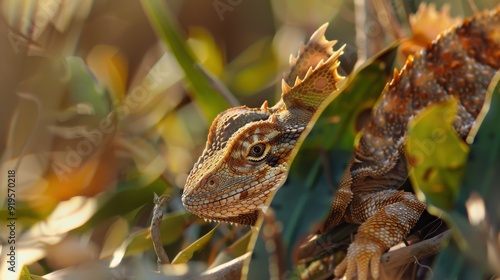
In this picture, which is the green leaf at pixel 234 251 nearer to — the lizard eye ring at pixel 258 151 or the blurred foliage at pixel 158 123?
the blurred foliage at pixel 158 123

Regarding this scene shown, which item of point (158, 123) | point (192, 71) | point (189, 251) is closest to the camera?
point (189, 251)

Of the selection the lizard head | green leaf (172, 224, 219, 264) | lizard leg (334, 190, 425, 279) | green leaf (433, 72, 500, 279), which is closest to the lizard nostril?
the lizard head

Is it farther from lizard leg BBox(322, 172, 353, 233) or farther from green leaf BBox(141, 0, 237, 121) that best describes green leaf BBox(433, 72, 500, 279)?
green leaf BBox(141, 0, 237, 121)

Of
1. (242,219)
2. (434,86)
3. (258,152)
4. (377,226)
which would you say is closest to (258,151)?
(258,152)

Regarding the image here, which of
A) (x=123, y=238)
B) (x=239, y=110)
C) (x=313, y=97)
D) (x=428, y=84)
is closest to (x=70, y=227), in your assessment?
(x=123, y=238)

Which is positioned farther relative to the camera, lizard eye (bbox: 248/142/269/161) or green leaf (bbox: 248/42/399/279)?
lizard eye (bbox: 248/142/269/161)

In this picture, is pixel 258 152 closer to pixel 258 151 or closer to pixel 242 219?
pixel 258 151
